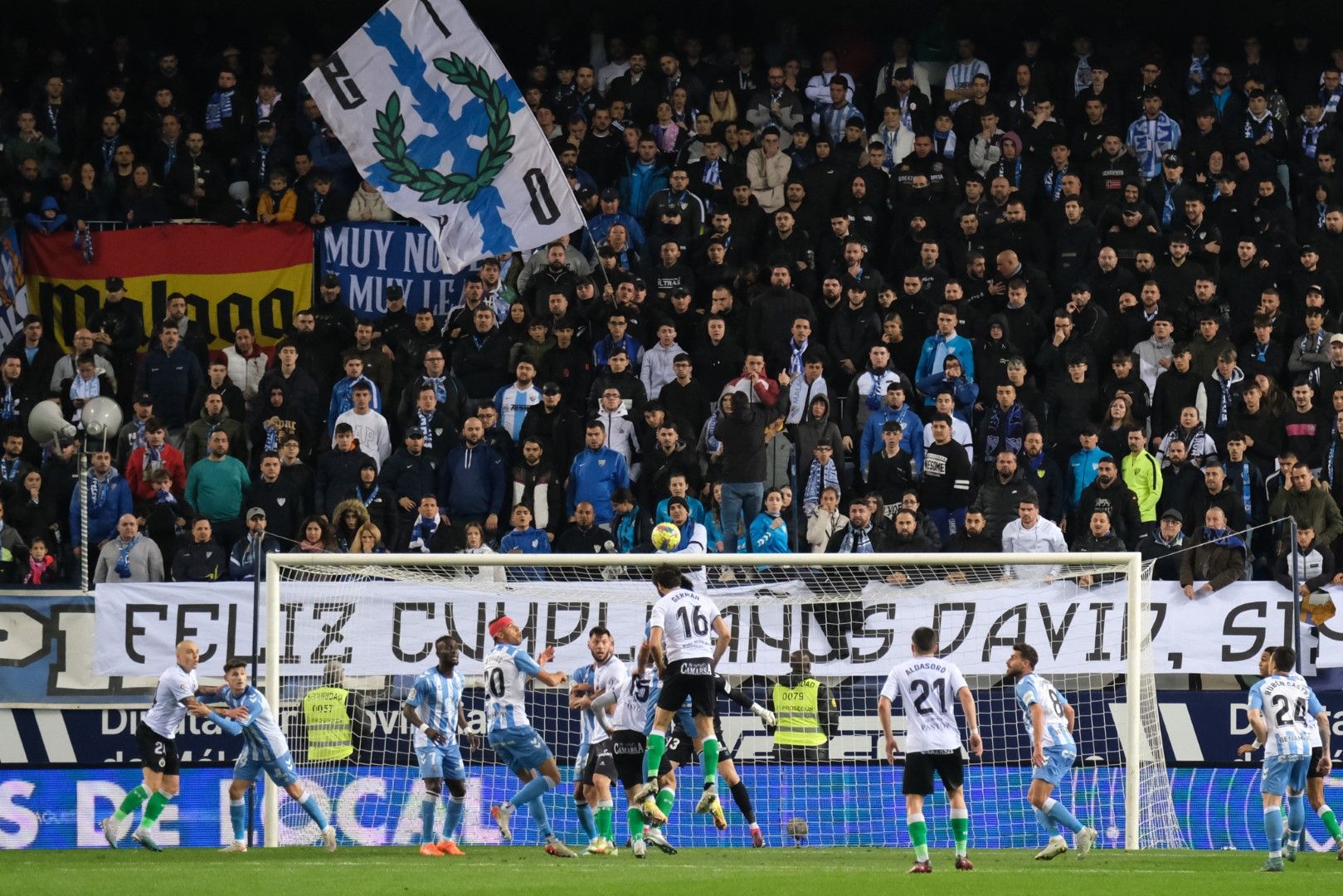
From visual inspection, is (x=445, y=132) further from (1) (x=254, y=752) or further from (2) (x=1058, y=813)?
(2) (x=1058, y=813)

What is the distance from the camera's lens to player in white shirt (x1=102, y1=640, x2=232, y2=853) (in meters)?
16.9

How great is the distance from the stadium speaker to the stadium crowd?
0.76 ft

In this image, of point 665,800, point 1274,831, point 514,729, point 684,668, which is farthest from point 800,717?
point 1274,831

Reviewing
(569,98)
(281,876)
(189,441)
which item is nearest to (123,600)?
(189,441)

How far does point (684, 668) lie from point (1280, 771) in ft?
14.7

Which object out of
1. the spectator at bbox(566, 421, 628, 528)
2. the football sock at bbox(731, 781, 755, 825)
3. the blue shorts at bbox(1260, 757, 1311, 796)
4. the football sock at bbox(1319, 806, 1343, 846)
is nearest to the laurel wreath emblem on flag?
the spectator at bbox(566, 421, 628, 528)

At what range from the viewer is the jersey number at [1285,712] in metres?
15.2

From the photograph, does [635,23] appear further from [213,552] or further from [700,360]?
[213,552]

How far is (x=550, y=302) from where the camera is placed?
21.5 metres

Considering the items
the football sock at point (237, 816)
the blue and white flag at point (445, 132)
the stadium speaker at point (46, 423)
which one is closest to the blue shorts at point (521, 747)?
the football sock at point (237, 816)

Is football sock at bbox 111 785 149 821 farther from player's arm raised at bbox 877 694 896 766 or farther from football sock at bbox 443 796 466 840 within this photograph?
player's arm raised at bbox 877 694 896 766

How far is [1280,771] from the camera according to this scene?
15.2 m

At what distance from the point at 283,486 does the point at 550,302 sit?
3512mm

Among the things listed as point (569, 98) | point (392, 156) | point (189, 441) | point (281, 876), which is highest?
point (569, 98)
